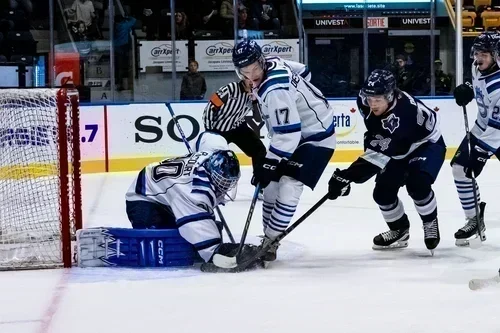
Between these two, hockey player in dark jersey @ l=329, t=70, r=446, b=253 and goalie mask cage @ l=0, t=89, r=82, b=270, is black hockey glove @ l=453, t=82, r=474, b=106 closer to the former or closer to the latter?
hockey player in dark jersey @ l=329, t=70, r=446, b=253

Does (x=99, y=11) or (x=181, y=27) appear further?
(x=181, y=27)

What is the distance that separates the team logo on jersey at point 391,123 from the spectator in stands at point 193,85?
526cm

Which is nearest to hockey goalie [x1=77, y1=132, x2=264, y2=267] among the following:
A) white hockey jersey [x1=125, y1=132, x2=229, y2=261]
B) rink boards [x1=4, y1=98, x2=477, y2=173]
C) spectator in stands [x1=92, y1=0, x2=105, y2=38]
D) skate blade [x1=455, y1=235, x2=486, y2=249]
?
white hockey jersey [x1=125, y1=132, x2=229, y2=261]

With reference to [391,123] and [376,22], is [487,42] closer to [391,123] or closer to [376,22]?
[391,123]

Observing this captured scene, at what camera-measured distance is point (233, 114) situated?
550 centimetres

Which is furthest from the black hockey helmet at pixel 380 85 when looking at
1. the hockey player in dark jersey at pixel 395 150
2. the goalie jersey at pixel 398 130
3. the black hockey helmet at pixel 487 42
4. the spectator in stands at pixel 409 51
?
the spectator in stands at pixel 409 51

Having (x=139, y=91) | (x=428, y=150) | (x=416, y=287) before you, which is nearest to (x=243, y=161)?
(x=139, y=91)

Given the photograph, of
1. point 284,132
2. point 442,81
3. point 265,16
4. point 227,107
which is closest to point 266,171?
point 284,132

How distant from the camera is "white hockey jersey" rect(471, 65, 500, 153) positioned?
14.3ft

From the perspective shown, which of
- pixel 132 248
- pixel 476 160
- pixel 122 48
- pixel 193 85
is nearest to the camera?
pixel 132 248

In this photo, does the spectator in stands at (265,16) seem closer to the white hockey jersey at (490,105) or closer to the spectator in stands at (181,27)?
the spectator in stands at (181,27)

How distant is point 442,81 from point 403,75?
0.46m

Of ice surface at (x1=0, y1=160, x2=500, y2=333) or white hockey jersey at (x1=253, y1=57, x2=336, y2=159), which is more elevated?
white hockey jersey at (x1=253, y1=57, x2=336, y2=159)

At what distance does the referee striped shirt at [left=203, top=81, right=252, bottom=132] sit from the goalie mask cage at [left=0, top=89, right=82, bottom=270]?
1229mm
